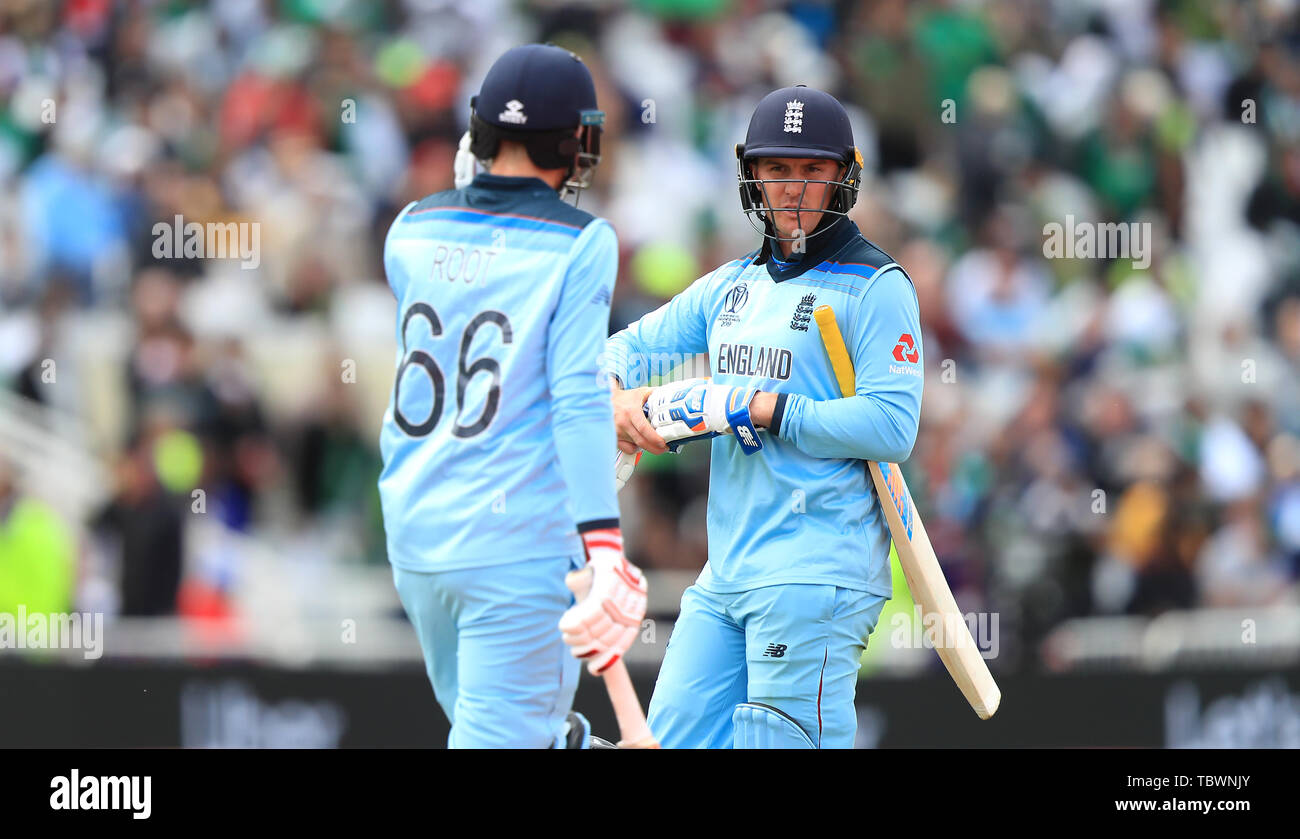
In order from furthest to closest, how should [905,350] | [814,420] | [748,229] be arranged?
[748,229] < [905,350] < [814,420]

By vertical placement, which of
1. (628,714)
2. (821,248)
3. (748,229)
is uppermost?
(748,229)

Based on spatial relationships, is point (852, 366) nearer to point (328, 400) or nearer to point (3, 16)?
point (328, 400)

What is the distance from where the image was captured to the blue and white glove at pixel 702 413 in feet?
16.0

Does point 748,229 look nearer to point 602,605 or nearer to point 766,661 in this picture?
point 766,661

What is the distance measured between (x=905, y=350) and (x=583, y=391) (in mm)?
1173

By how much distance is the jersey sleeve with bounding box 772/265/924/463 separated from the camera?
4.81 meters

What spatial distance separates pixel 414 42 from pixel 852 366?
6.34 metres

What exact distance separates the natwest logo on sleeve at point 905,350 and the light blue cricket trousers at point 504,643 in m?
1.21

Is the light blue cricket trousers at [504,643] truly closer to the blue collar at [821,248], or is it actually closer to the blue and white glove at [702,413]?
the blue and white glove at [702,413]

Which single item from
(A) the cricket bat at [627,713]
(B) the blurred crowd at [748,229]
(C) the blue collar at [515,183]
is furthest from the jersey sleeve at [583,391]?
(B) the blurred crowd at [748,229]

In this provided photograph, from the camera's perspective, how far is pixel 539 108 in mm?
4312

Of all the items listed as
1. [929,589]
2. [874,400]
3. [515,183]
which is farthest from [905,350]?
[515,183]
